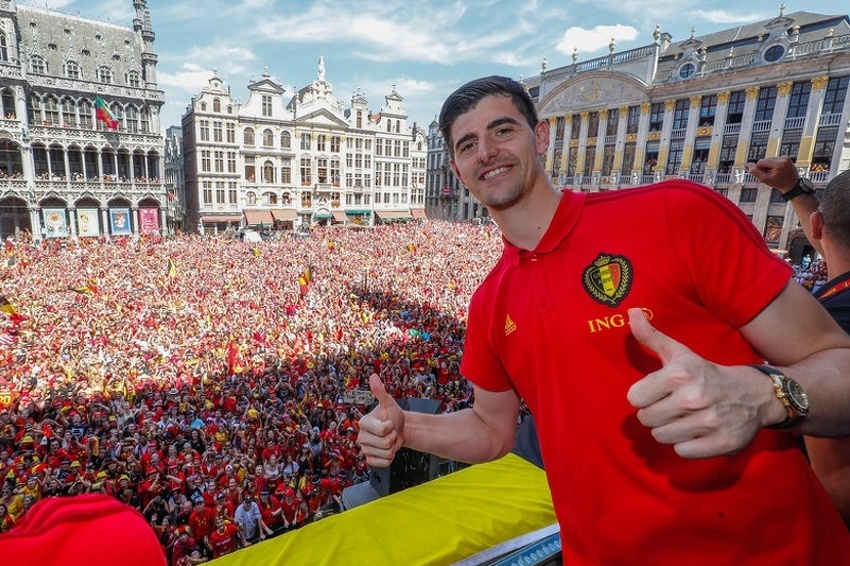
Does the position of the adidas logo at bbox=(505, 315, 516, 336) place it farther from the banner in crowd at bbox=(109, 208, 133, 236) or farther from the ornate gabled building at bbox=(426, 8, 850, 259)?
the banner in crowd at bbox=(109, 208, 133, 236)

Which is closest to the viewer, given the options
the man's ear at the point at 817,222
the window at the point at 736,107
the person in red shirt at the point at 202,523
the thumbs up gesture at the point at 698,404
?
the thumbs up gesture at the point at 698,404

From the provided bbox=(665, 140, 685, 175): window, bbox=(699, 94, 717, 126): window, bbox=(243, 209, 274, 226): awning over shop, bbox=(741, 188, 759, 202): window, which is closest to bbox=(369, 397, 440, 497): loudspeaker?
bbox=(741, 188, 759, 202): window

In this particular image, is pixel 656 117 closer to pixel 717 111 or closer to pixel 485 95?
pixel 717 111

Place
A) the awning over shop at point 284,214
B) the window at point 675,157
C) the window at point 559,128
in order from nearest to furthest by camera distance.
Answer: the window at point 675,157, the window at point 559,128, the awning over shop at point 284,214

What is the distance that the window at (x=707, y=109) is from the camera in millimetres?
38750

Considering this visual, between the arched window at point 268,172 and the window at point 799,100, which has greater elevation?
the window at point 799,100

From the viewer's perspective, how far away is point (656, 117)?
4262 cm

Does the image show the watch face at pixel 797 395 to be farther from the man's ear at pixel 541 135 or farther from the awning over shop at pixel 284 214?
the awning over shop at pixel 284 214

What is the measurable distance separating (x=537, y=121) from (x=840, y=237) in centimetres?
184

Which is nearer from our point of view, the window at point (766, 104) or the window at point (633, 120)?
the window at point (766, 104)

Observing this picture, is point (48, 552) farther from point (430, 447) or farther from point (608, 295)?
point (608, 295)

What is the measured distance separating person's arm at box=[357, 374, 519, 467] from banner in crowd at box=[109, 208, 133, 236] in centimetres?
4661

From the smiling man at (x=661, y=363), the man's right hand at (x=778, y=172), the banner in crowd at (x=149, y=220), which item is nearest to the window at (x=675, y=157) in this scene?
the man's right hand at (x=778, y=172)

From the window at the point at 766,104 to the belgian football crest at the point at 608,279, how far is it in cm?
4505
